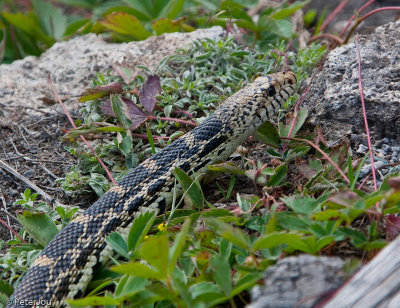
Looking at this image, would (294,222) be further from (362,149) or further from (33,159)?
(33,159)

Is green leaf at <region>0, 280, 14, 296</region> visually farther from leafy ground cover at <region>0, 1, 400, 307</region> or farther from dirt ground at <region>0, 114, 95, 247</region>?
dirt ground at <region>0, 114, 95, 247</region>

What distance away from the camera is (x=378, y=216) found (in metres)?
3.00

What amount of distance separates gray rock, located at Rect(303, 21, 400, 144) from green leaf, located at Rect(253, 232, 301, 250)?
149cm

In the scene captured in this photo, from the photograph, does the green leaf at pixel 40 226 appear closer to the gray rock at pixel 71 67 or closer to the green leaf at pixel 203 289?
the green leaf at pixel 203 289

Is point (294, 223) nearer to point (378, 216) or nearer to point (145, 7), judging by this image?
point (378, 216)

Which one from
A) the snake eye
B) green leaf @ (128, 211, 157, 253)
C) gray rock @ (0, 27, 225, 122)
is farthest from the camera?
gray rock @ (0, 27, 225, 122)

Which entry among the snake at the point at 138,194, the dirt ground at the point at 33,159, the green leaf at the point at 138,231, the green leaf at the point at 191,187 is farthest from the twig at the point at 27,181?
the green leaf at the point at 138,231

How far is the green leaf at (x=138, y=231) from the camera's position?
3.14 m

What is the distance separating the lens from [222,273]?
2.67m

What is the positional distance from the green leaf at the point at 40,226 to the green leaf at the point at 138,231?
35.0 inches

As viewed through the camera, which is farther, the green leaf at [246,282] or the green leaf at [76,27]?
the green leaf at [76,27]

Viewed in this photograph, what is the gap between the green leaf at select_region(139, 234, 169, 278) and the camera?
249 centimetres

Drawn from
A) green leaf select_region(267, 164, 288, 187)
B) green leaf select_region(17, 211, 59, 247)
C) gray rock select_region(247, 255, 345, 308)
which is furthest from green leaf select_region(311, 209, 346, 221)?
green leaf select_region(17, 211, 59, 247)

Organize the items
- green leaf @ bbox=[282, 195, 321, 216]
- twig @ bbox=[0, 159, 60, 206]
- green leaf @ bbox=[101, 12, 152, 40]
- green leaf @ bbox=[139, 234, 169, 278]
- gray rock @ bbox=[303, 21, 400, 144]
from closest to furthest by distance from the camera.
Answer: green leaf @ bbox=[139, 234, 169, 278]
green leaf @ bbox=[282, 195, 321, 216]
gray rock @ bbox=[303, 21, 400, 144]
twig @ bbox=[0, 159, 60, 206]
green leaf @ bbox=[101, 12, 152, 40]
